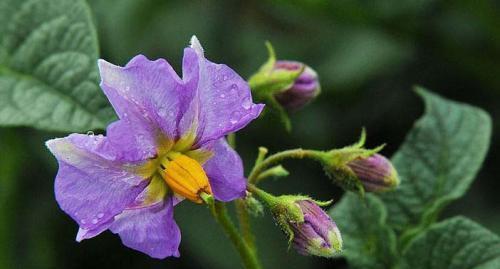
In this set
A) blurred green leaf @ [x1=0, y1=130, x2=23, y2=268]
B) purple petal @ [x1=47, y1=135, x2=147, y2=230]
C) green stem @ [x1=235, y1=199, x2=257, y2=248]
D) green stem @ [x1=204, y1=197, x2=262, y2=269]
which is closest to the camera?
purple petal @ [x1=47, y1=135, x2=147, y2=230]

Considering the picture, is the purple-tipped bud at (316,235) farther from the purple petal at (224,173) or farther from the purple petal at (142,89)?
the purple petal at (142,89)

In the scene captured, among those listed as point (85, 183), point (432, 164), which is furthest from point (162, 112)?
point (432, 164)

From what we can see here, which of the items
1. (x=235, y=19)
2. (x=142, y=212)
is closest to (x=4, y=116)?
(x=142, y=212)

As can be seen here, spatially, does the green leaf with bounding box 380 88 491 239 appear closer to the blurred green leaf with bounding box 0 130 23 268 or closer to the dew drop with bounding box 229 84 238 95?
the dew drop with bounding box 229 84 238 95

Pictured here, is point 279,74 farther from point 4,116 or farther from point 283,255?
point 283,255

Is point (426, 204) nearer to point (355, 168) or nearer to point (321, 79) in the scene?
point (355, 168)

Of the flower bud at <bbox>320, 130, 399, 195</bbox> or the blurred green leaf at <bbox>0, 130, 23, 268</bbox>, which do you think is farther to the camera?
the blurred green leaf at <bbox>0, 130, 23, 268</bbox>

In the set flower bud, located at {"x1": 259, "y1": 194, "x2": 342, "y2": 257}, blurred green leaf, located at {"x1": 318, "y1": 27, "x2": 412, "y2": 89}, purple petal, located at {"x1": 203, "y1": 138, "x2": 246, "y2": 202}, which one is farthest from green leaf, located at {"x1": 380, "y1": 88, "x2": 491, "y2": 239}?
blurred green leaf, located at {"x1": 318, "y1": 27, "x2": 412, "y2": 89}
